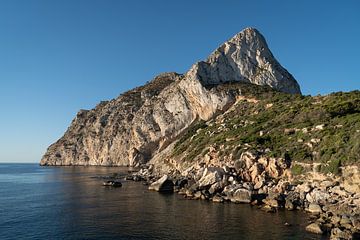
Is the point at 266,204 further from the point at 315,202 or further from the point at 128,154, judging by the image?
the point at 128,154

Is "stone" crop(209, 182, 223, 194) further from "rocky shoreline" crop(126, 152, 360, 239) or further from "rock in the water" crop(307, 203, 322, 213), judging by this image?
"rock in the water" crop(307, 203, 322, 213)

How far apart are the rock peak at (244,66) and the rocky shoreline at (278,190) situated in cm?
8070

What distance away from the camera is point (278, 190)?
210 feet

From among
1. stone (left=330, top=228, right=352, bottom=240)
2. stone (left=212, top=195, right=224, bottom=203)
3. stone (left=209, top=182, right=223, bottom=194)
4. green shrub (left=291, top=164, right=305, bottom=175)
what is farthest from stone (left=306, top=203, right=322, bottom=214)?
stone (left=209, top=182, right=223, bottom=194)

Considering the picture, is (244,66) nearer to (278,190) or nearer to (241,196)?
(278,190)

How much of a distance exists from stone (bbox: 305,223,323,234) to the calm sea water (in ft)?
3.14

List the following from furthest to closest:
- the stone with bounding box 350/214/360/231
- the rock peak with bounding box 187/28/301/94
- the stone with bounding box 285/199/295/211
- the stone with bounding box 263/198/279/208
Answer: the rock peak with bounding box 187/28/301/94 < the stone with bounding box 263/198/279/208 < the stone with bounding box 285/199/295/211 < the stone with bounding box 350/214/360/231

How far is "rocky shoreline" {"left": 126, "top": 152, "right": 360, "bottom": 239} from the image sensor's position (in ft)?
150

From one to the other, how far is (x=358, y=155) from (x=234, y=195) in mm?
22004

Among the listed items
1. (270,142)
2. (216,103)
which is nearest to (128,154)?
(216,103)

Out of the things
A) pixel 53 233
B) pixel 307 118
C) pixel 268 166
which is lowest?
pixel 53 233

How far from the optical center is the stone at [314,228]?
42.2m

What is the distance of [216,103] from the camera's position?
14400cm

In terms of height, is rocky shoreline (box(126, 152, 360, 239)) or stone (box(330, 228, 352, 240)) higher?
rocky shoreline (box(126, 152, 360, 239))
